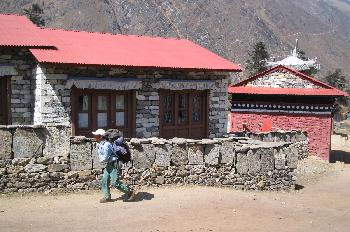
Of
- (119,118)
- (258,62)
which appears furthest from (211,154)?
(258,62)

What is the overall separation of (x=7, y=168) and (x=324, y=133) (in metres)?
14.8

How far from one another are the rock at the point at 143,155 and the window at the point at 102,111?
2.93m

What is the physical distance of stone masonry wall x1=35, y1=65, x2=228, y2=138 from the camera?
1218 cm

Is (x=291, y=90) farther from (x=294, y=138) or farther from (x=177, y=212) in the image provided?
(x=177, y=212)

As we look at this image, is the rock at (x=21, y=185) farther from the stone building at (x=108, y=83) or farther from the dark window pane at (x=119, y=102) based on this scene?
the dark window pane at (x=119, y=102)

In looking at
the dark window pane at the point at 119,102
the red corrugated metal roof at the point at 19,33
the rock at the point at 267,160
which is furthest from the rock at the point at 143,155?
the red corrugated metal roof at the point at 19,33

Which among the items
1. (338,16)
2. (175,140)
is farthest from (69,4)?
(338,16)

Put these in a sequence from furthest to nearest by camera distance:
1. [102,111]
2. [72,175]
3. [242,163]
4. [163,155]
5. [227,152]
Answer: [102,111], [242,163], [227,152], [163,155], [72,175]

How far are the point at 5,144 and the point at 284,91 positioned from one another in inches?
564

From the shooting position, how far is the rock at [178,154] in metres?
10.8

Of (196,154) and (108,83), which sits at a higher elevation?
(108,83)

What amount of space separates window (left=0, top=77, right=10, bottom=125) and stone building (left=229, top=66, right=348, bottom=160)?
38.0 feet

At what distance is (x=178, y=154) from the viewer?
10789mm

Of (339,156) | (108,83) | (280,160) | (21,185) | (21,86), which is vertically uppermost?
(108,83)
